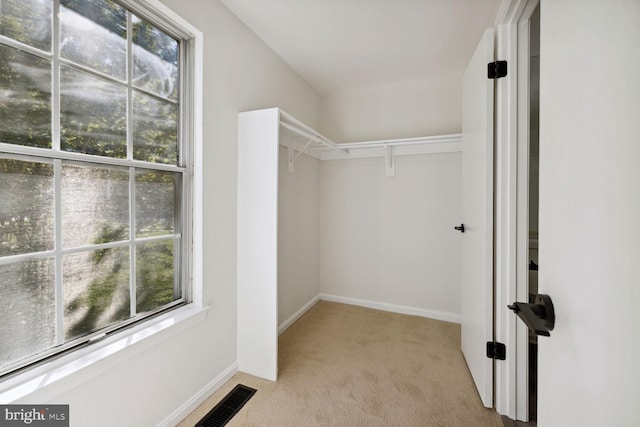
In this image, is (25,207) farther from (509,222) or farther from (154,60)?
(509,222)

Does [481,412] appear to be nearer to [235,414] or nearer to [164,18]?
[235,414]

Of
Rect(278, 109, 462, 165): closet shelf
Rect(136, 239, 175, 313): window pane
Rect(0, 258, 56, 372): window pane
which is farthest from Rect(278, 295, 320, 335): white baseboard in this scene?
Rect(0, 258, 56, 372): window pane

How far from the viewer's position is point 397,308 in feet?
9.80

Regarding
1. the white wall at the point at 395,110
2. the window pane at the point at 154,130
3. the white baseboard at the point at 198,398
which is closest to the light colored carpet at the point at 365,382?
the white baseboard at the point at 198,398

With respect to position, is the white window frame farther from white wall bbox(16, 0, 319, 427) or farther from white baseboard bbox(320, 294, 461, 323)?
Result: white baseboard bbox(320, 294, 461, 323)

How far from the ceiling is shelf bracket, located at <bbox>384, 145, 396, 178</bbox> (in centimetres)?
75

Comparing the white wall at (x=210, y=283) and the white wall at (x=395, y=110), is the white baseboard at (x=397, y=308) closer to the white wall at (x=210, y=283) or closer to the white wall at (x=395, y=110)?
the white wall at (x=210, y=283)

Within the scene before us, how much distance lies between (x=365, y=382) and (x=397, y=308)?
1.29 m

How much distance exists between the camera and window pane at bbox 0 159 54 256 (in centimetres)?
100

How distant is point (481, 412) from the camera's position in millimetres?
1559

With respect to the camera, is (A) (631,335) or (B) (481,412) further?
(B) (481,412)

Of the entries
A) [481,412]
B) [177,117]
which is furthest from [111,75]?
[481,412]

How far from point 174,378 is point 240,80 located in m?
1.92

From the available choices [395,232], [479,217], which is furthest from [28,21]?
[395,232]
